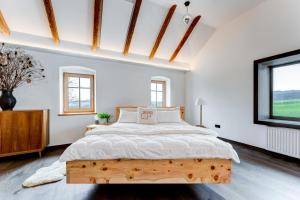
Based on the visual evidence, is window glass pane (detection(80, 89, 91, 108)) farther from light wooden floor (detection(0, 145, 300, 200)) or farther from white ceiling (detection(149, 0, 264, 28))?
white ceiling (detection(149, 0, 264, 28))

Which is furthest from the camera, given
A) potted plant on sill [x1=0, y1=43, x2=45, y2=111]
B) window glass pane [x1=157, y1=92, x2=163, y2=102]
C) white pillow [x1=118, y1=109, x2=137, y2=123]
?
window glass pane [x1=157, y1=92, x2=163, y2=102]

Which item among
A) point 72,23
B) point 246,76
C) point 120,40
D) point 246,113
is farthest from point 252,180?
point 72,23

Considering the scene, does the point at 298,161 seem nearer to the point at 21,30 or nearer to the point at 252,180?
the point at 252,180

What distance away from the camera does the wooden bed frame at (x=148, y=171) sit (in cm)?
160

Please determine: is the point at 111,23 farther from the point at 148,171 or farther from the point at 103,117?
the point at 148,171

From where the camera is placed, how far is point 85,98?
3.86m

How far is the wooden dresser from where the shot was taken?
8.32ft

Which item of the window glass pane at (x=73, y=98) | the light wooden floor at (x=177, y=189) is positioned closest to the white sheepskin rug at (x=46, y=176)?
the light wooden floor at (x=177, y=189)

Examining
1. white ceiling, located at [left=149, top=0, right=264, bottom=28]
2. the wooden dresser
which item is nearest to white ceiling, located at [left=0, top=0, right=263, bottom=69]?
white ceiling, located at [left=149, top=0, right=264, bottom=28]

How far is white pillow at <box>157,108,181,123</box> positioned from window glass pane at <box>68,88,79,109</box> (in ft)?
7.14

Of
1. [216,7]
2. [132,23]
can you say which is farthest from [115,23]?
[216,7]

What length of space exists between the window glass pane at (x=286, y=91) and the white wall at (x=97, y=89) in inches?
102

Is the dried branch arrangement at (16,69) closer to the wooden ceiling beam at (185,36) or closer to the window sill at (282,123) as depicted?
the wooden ceiling beam at (185,36)

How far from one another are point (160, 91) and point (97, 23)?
2.81 meters
